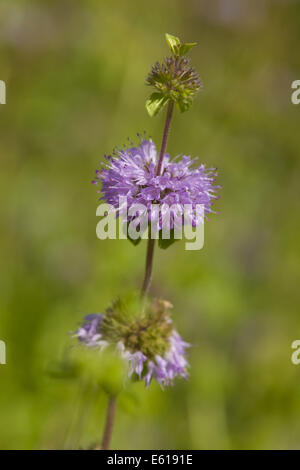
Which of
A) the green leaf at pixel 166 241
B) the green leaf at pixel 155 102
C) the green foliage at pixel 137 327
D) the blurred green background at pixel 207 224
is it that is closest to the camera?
the green leaf at pixel 155 102

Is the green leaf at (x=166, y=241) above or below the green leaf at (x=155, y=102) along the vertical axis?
below

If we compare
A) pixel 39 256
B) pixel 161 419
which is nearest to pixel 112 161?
pixel 161 419

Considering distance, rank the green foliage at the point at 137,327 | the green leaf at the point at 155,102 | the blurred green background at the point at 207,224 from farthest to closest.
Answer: the blurred green background at the point at 207,224
the green foliage at the point at 137,327
the green leaf at the point at 155,102

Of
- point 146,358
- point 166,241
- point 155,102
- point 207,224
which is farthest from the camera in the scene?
point 207,224

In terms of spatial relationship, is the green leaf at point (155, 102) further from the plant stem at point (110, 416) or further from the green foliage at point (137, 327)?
the plant stem at point (110, 416)

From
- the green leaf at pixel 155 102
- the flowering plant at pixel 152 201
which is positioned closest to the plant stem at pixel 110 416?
the flowering plant at pixel 152 201

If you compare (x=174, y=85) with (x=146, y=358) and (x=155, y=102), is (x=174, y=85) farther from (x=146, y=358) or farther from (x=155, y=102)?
(x=146, y=358)

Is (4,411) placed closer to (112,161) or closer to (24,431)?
(24,431)

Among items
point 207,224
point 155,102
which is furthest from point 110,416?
point 207,224
